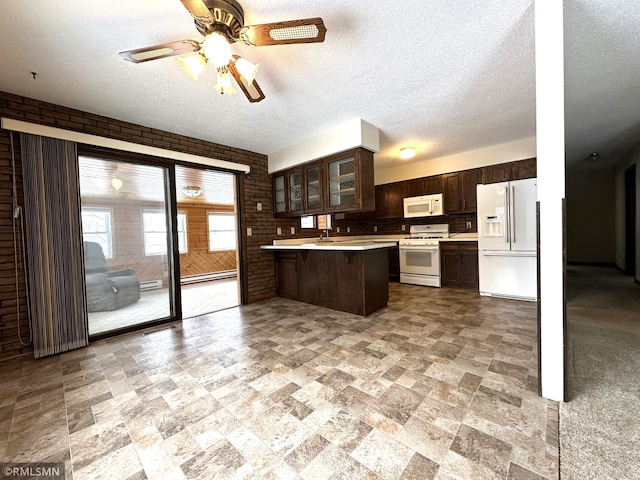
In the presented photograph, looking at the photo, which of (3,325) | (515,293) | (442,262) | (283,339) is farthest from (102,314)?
(515,293)

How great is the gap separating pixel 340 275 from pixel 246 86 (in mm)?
2464

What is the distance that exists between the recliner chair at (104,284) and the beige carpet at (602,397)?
13.4 ft

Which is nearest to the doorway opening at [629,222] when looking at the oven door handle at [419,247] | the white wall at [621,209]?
the white wall at [621,209]

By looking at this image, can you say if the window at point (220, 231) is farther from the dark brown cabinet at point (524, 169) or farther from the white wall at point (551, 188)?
the white wall at point (551, 188)

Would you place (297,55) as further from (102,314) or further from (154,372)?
(102,314)

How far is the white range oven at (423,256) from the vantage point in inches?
189

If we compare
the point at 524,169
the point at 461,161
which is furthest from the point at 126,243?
the point at 524,169

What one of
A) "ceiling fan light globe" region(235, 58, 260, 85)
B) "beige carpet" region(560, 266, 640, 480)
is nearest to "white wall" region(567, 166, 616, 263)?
"beige carpet" region(560, 266, 640, 480)

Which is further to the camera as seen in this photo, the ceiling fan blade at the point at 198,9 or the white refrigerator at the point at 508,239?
the white refrigerator at the point at 508,239

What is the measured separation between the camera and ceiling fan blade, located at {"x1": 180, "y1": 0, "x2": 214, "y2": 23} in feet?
4.16

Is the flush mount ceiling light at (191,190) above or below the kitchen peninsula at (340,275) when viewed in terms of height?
above

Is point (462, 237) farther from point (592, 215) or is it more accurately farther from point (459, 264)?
point (592, 215)

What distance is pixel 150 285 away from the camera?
3.32 m

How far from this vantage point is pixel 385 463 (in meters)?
1.20
